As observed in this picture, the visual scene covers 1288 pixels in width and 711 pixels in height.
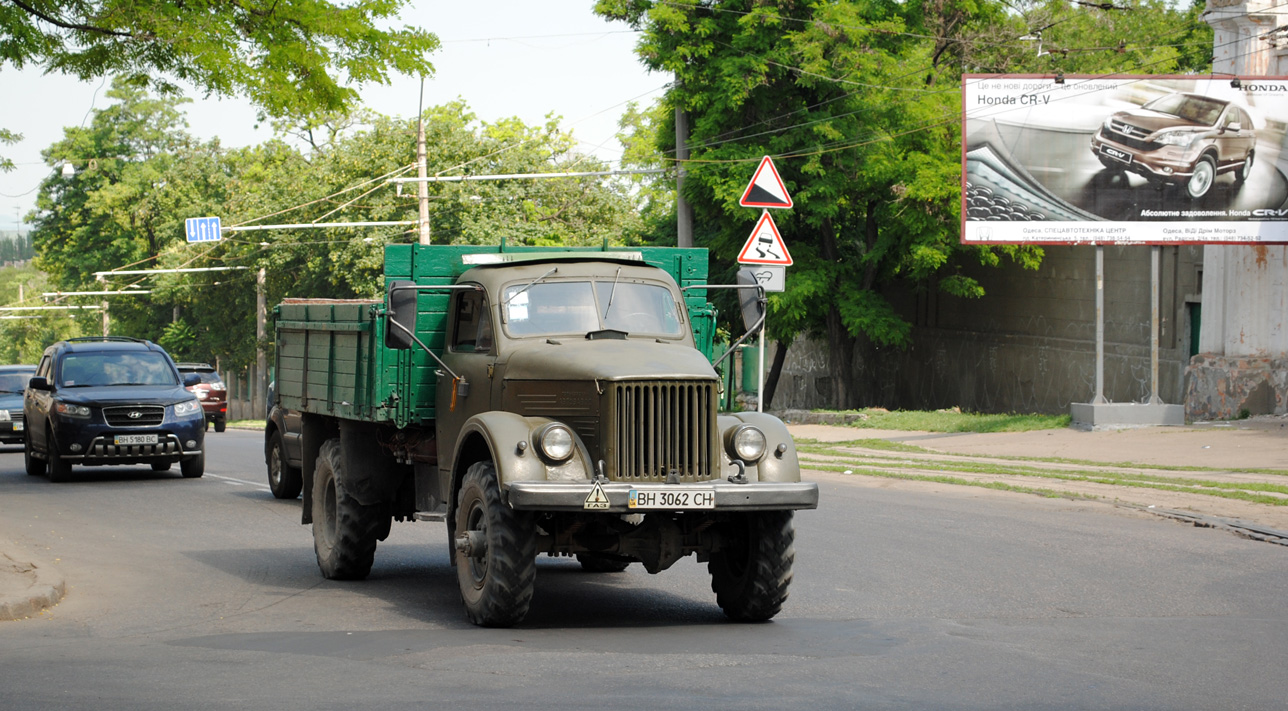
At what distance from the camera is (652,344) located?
9.02 metres

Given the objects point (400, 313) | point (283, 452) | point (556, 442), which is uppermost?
point (400, 313)

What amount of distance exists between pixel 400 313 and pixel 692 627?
269cm

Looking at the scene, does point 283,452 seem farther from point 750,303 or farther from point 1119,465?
point 1119,465

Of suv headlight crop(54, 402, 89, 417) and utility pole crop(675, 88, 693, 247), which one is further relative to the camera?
utility pole crop(675, 88, 693, 247)

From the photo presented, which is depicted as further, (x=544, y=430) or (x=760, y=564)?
(x=760, y=564)

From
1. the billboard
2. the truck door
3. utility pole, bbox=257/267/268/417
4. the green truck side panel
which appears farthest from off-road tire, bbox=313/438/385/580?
utility pole, bbox=257/267/268/417

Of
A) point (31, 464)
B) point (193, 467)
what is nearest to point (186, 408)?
point (193, 467)

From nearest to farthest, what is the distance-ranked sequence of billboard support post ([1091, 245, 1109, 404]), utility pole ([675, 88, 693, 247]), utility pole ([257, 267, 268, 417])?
billboard support post ([1091, 245, 1109, 404]), utility pole ([675, 88, 693, 247]), utility pole ([257, 267, 268, 417])

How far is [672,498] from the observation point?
815 cm

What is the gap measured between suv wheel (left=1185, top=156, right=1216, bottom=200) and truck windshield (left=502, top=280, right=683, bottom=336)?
1834 cm

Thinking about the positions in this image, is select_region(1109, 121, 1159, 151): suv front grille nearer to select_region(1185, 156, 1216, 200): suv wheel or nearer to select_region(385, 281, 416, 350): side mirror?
select_region(1185, 156, 1216, 200): suv wheel

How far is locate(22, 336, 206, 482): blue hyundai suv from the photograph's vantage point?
65.3ft

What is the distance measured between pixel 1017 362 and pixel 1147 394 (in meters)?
5.37

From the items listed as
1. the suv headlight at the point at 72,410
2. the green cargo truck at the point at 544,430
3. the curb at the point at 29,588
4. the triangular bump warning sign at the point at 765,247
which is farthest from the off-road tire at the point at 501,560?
the suv headlight at the point at 72,410
